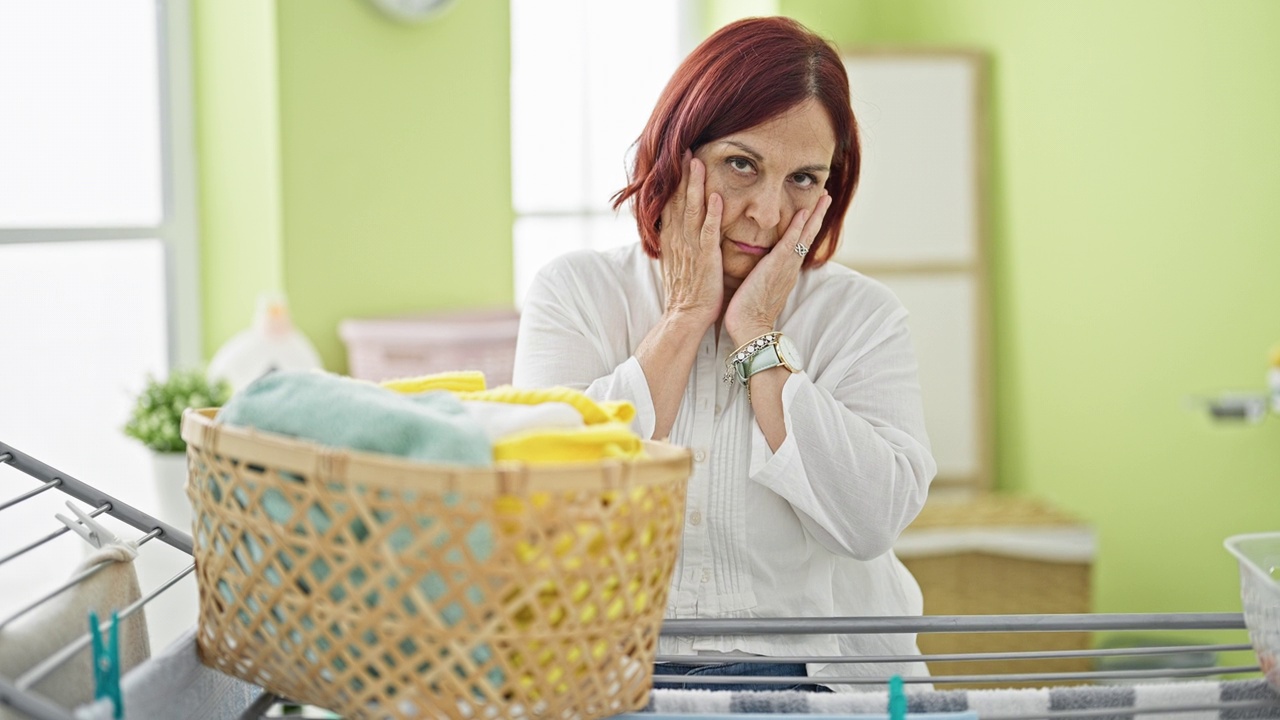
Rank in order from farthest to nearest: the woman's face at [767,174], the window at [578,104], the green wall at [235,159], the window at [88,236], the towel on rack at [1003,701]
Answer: the window at [578,104] → the green wall at [235,159] → the window at [88,236] → the woman's face at [767,174] → the towel on rack at [1003,701]

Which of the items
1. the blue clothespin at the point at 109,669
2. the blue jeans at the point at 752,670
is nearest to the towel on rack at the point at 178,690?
the blue clothespin at the point at 109,669

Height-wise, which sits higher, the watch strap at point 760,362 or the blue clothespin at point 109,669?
the watch strap at point 760,362

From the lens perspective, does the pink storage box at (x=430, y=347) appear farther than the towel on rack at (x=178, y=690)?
Yes

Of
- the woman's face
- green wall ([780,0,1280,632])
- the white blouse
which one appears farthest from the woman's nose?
green wall ([780,0,1280,632])

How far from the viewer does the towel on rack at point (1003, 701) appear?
3.09 ft

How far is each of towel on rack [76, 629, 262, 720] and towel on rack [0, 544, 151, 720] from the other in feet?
0.19

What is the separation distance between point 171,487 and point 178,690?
3.95 feet

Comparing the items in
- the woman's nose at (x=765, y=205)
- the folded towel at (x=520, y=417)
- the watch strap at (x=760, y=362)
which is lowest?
the watch strap at (x=760, y=362)

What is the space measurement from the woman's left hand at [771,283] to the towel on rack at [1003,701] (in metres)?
0.47

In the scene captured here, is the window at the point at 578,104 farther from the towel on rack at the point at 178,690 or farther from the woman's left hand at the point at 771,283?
the towel on rack at the point at 178,690

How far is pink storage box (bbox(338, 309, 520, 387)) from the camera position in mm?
2490

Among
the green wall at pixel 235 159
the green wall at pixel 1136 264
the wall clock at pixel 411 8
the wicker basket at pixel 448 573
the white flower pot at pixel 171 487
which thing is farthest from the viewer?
the wall clock at pixel 411 8

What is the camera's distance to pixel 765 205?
1358 mm

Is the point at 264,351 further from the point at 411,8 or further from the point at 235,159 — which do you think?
the point at 411,8
